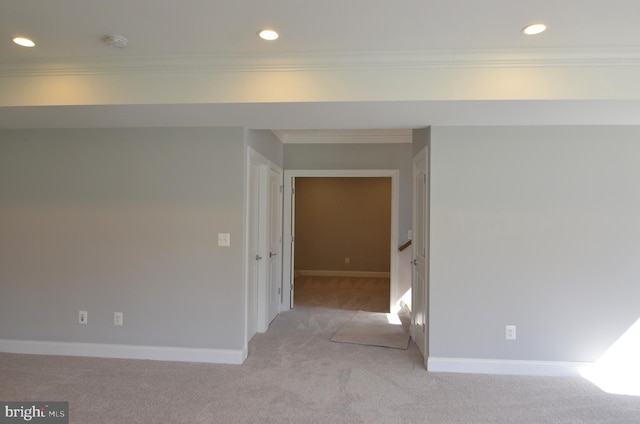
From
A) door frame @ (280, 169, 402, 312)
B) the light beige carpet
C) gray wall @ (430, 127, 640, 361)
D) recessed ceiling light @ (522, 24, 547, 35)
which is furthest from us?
door frame @ (280, 169, 402, 312)

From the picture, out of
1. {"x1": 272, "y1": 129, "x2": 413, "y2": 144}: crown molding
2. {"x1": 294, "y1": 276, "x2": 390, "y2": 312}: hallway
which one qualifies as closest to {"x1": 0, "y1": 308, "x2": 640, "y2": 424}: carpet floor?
{"x1": 294, "y1": 276, "x2": 390, "y2": 312}: hallway

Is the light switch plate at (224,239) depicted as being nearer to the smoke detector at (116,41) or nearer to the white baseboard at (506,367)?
the smoke detector at (116,41)

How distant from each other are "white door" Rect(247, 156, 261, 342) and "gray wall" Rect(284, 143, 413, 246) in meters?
1.04

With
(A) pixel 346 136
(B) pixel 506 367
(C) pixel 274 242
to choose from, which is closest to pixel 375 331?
(B) pixel 506 367

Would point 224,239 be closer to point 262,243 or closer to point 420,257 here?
point 262,243

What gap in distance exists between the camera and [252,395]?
112 inches

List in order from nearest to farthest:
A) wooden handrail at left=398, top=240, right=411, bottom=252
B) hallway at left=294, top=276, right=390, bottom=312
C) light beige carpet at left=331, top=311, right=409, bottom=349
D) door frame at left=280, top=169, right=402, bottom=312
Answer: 1. light beige carpet at left=331, top=311, right=409, bottom=349
2. wooden handrail at left=398, top=240, right=411, bottom=252
3. door frame at left=280, top=169, right=402, bottom=312
4. hallway at left=294, top=276, right=390, bottom=312

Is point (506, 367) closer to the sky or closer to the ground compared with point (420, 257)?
closer to the ground

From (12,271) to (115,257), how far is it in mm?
1049

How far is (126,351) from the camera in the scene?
139 inches

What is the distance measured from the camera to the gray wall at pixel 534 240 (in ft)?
10.5

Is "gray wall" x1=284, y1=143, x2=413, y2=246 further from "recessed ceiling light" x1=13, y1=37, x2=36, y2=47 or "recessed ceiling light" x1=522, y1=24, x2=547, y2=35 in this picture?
"recessed ceiling light" x1=13, y1=37, x2=36, y2=47

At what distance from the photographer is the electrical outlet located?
3273 millimetres

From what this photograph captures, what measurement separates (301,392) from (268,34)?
98.5 inches
